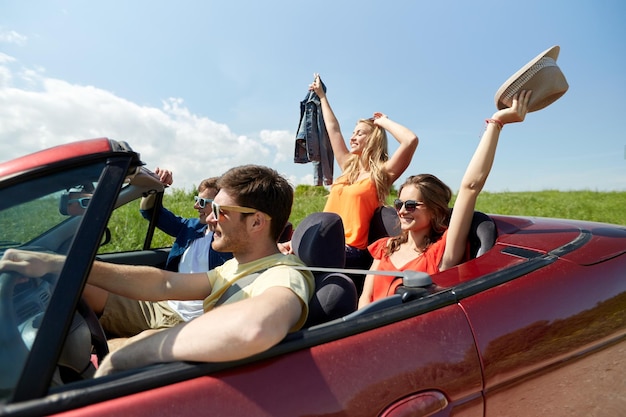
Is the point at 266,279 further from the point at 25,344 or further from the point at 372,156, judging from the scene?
the point at 372,156

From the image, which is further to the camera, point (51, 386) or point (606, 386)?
point (606, 386)

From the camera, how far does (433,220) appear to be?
2.46 metres

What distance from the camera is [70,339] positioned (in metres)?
1.43

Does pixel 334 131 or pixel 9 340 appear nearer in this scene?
pixel 9 340

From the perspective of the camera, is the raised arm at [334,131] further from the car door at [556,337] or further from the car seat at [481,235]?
the car door at [556,337]

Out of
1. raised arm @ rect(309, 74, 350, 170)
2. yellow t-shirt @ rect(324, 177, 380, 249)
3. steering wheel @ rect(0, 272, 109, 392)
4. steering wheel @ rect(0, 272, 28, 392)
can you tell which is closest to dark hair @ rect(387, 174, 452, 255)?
yellow t-shirt @ rect(324, 177, 380, 249)

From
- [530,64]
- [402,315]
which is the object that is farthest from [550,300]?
[530,64]

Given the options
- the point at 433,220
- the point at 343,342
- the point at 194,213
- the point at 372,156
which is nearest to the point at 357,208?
the point at 372,156

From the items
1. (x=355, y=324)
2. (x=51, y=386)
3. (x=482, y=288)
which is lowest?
(x=482, y=288)

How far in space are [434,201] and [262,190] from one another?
1.07 metres

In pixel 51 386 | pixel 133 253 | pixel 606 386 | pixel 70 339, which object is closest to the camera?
pixel 51 386

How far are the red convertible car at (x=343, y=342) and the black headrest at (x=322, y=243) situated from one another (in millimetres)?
213

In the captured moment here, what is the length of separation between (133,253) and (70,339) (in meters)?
1.92

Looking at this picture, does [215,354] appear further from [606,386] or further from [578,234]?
[578,234]
